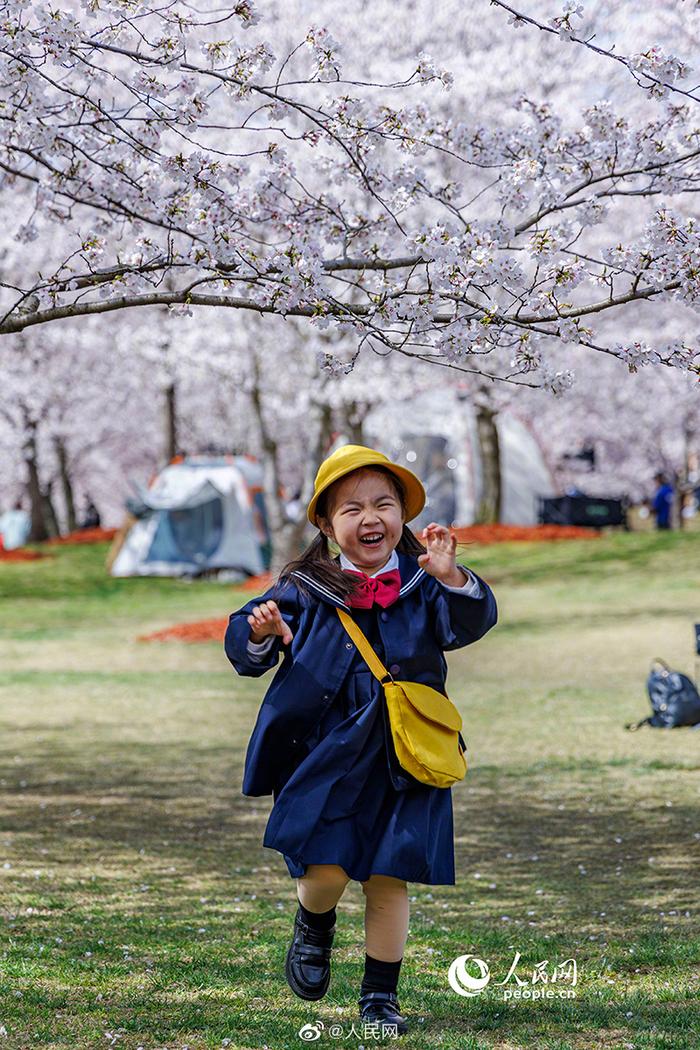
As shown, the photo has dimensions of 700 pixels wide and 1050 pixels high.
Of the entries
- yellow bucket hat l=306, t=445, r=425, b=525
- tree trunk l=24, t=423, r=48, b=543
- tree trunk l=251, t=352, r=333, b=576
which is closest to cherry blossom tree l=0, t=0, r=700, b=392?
yellow bucket hat l=306, t=445, r=425, b=525

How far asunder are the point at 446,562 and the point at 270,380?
960 inches

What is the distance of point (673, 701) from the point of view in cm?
1062

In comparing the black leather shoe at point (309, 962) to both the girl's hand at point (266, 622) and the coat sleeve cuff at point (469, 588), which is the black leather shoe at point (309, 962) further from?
the coat sleeve cuff at point (469, 588)

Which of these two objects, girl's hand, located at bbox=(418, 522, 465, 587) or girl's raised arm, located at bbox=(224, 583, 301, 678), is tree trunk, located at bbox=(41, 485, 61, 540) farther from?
girl's hand, located at bbox=(418, 522, 465, 587)

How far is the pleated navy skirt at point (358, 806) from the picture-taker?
3.73 meters

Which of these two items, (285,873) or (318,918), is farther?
(285,873)

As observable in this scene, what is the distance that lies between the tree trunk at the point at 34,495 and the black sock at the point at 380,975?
30.0m

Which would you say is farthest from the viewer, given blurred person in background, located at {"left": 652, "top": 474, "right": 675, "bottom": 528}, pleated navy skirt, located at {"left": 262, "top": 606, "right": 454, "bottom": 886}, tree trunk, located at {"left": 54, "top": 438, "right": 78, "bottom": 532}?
tree trunk, located at {"left": 54, "top": 438, "right": 78, "bottom": 532}

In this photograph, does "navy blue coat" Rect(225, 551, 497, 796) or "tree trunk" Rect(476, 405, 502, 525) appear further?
"tree trunk" Rect(476, 405, 502, 525)

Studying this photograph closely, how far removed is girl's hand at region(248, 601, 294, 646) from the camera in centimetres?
376

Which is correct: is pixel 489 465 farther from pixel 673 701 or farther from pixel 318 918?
pixel 318 918

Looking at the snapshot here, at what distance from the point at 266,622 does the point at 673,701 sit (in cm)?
747

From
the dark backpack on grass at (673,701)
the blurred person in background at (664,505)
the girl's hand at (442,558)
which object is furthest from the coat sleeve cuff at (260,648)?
the blurred person in background at (664,505)


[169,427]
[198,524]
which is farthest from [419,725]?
[169,427]
